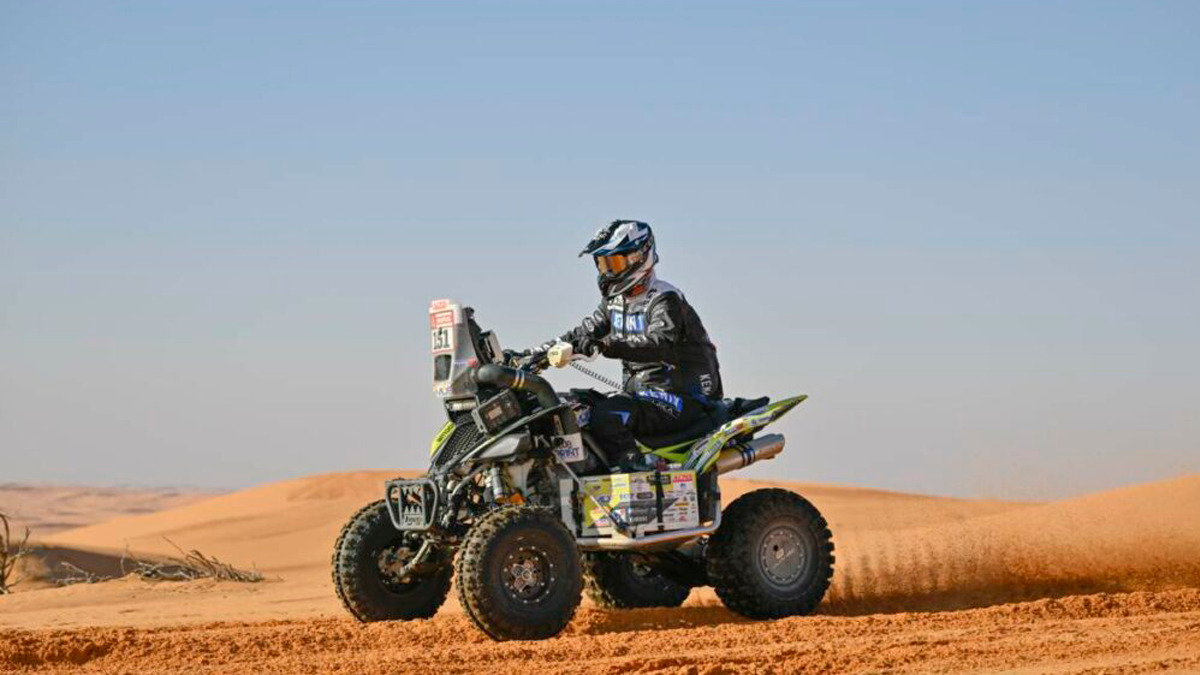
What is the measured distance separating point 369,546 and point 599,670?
324cm

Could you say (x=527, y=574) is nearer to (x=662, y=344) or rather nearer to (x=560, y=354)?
(x=560, y=354)

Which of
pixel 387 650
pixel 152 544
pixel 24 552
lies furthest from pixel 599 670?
pixel 152 544

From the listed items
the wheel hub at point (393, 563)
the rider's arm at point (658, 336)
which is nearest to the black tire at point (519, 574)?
the wheel hub at point (393, 563)

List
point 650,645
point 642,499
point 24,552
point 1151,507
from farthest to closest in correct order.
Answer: point 24,552 → point 1151,507 → point 642,499 → point 650,645

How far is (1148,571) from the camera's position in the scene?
14.0 meters

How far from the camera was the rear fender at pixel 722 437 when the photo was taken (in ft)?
39.1

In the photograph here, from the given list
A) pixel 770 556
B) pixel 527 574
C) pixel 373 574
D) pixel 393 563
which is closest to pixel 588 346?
pixel 770 556

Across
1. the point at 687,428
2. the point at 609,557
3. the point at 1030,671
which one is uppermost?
the point at 687,428

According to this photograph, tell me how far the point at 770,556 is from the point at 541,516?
2.12 metres

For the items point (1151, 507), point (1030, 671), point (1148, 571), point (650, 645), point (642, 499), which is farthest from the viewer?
point (1151, 507)

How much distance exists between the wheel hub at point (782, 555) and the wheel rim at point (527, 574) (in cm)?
193

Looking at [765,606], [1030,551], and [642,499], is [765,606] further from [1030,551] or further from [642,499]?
[1030,551]

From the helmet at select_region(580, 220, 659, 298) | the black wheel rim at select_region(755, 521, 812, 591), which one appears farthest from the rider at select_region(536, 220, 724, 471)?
the black wheel rim at select_region(755, 521, 812, 591)

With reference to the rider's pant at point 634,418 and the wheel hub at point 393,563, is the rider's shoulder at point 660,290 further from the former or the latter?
the wheel hub at point 393,563
